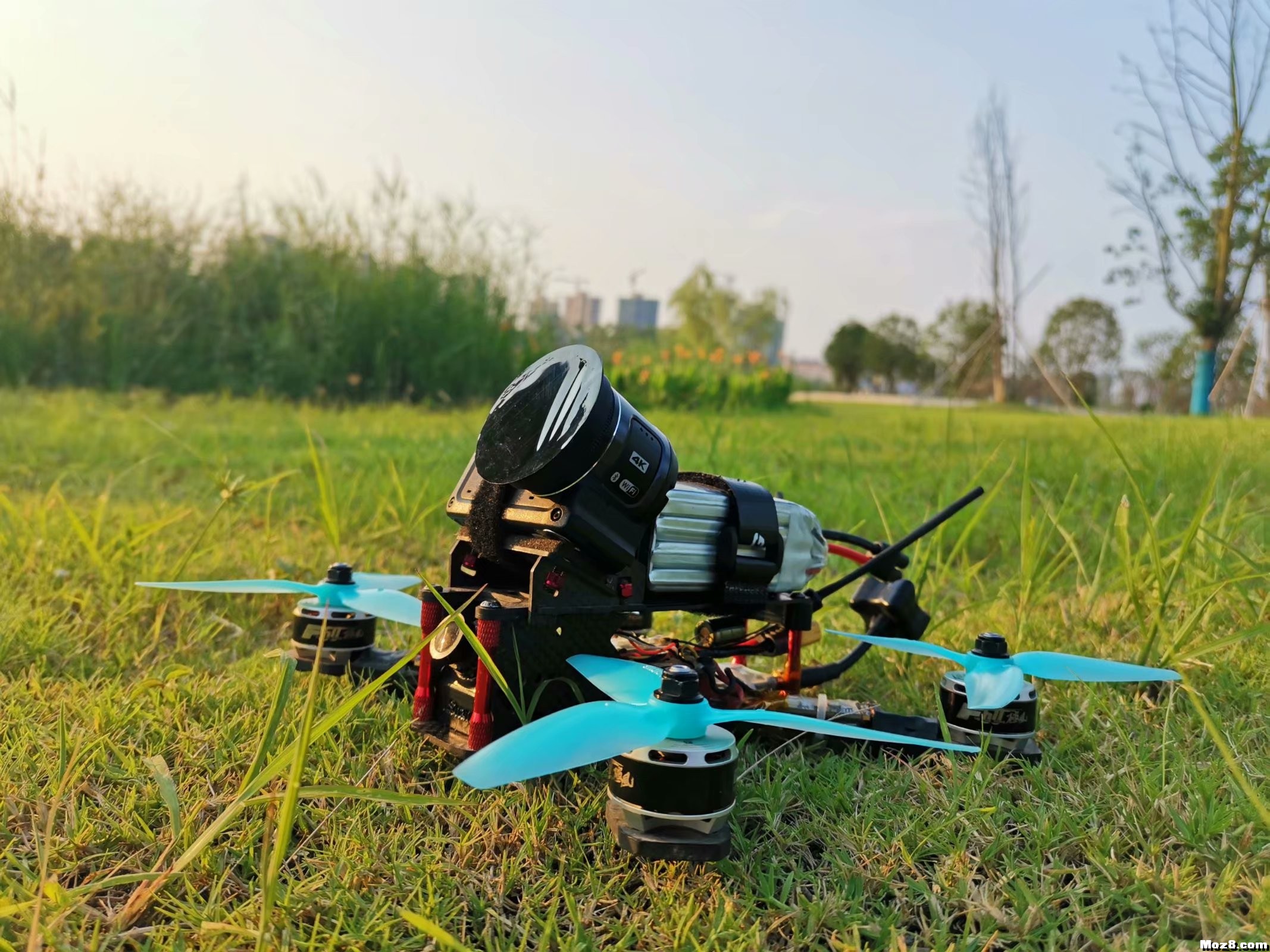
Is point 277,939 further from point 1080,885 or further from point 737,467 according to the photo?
point 737,467

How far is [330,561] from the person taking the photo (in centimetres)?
313

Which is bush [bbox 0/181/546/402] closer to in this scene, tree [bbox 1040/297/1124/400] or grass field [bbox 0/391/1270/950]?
grass field [bbox 0/391/1270/950]

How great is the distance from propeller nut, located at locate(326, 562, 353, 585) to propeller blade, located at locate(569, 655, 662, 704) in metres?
0.71

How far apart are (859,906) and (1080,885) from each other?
347mm

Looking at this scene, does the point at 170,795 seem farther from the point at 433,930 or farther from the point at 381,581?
the point at 381,581

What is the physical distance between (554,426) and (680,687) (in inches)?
18.1

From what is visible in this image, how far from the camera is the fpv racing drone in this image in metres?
1.27

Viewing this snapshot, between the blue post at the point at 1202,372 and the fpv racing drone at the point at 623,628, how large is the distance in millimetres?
6115

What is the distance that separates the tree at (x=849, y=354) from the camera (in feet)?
129

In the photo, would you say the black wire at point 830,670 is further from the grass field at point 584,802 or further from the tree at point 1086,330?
the tree at point 1086,330

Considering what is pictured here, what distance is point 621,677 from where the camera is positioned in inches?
59.6

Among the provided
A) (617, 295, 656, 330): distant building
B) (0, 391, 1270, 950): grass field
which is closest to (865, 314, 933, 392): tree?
(617, 295, 656, 330): distant building

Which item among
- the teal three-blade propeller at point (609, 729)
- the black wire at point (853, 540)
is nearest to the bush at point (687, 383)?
the black wire at point (853, 540)

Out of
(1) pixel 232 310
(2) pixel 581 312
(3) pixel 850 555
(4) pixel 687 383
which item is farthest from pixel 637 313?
(3) pixel 850 555
